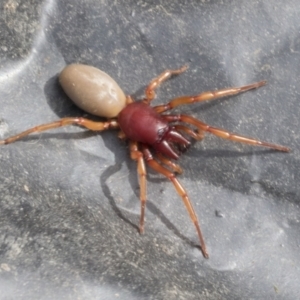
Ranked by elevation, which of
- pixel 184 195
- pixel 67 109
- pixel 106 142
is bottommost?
pixel 184 195

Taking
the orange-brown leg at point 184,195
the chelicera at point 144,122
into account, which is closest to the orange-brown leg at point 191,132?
the chelicera at point 144,122

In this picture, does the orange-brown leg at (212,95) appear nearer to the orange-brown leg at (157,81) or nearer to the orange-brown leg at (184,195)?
the orange-brown leg at (157,81)

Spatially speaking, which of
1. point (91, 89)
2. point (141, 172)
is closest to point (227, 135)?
point (141, 172)

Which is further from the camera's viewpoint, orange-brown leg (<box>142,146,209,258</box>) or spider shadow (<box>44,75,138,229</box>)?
spider shadow (<box>44,75,138,229</box>)

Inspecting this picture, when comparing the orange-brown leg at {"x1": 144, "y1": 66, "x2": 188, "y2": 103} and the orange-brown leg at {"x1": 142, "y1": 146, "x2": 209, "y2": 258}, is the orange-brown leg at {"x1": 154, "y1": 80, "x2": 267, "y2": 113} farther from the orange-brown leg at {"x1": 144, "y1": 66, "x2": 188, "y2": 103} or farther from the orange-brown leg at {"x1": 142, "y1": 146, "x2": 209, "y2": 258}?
the orange-brown leg at {"x1": 142, "y1": 146, "x2": 209, "y2": 258}

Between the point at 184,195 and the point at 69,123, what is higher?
the point at 69,123

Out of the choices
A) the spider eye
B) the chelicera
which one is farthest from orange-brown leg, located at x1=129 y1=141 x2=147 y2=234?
the spider eye

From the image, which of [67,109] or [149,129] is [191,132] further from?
[67,109]
